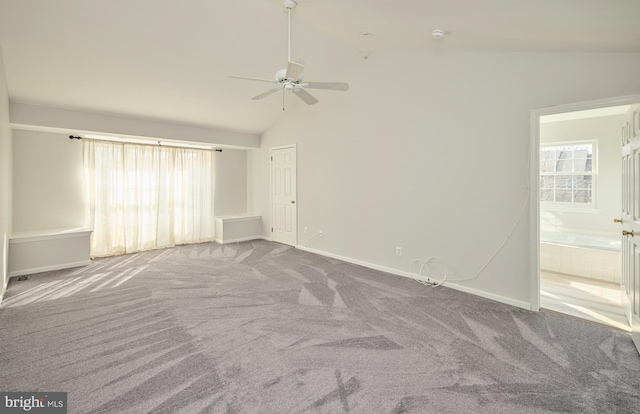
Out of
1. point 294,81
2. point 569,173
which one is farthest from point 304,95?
point 569,173

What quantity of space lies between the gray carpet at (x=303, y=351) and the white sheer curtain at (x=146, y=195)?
1.76m

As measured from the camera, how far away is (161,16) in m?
3.19

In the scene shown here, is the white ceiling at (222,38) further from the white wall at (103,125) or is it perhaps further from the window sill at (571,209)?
the window sill at (571,209)

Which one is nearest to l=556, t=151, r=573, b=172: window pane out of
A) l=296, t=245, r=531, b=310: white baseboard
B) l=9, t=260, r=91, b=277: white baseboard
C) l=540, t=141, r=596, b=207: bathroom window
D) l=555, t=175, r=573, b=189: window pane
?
l=540, t=141, r=596, b=207: bathroom window

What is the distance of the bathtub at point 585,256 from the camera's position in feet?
13.2

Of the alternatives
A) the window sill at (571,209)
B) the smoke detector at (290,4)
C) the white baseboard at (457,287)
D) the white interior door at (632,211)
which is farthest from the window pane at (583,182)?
the smoke detector at (290,4)

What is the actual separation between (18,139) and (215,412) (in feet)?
18.4

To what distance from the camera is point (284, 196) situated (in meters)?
6.48

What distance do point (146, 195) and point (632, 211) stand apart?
715 cm

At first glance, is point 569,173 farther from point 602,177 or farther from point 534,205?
point 534,205

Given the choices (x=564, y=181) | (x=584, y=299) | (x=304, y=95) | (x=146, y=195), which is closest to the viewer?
(x=304, y=95)

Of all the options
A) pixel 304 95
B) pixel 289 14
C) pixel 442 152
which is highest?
pixel 289 14

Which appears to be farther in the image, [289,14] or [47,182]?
[47,182]

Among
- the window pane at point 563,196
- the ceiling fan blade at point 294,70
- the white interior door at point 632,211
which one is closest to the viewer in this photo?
the white interior door at point 632,211
